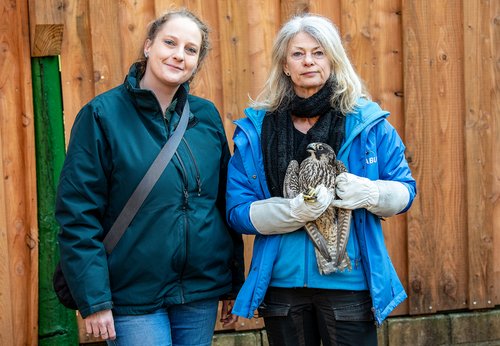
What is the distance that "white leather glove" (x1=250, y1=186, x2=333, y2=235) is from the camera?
10.8 feet

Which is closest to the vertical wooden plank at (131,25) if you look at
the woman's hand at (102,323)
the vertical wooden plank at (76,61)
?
the vertical wooden plank at (76,61)

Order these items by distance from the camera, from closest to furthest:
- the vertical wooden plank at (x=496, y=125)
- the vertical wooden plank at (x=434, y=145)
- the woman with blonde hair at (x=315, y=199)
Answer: the woman with blonde hair at (x=315, y=199), the vertical wooden plank at (x=434, y=145), the vertical wooden plank at (x=496, y=125)

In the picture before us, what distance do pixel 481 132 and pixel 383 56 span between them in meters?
0.85

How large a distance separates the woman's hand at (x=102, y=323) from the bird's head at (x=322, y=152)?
106cm

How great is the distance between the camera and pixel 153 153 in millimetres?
3229

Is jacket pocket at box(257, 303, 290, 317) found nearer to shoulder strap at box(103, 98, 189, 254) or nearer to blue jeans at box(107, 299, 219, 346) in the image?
blue jeans at box(107, 299, 219, 346)

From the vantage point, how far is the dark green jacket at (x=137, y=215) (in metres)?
3.11

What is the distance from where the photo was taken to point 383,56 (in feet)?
17.0

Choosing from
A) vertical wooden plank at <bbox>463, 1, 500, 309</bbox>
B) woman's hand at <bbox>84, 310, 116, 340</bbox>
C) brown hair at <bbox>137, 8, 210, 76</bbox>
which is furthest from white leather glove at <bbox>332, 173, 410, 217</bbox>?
vertical wooden plank at <bbox>463, 1, 500, 309</bbox>

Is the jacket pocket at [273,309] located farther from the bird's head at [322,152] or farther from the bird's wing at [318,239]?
the bird's head at [322,152]

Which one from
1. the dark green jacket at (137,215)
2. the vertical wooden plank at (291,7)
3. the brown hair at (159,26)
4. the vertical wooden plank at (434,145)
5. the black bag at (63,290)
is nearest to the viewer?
the dark green jacket at (137,215)

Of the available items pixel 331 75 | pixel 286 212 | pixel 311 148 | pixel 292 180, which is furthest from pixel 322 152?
pixel 331 75

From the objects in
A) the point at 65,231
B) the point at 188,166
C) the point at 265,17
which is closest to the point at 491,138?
the point at 265,17

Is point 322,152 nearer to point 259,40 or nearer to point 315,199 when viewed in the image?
point 315,199
